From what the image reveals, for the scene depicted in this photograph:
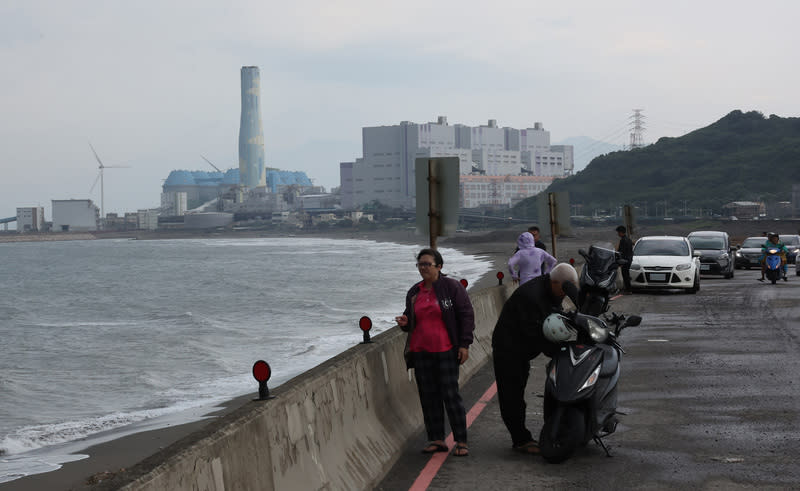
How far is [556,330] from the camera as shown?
24.3 feet

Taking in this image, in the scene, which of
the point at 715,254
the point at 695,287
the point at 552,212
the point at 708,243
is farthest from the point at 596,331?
the point at 708,243

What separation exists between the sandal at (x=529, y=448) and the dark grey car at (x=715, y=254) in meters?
26.0

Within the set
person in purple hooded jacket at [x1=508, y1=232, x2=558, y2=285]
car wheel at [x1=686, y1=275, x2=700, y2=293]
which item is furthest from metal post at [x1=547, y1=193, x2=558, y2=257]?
person in purple hooded jacket at [x1=508, y1=232, x2=558, y2=285]

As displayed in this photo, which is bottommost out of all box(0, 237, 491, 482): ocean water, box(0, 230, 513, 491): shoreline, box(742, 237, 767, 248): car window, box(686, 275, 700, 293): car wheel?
box(0, 237, 491, 482): ocean water

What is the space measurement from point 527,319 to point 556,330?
0.41m

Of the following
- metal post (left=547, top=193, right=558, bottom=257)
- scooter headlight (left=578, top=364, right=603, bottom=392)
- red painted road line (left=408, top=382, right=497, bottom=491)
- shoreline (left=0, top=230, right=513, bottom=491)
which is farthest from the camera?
metal post (left=547, top=193, right=558, bottom=257)

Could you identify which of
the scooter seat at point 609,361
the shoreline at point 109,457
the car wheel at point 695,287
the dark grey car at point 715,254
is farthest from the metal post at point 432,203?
the dark grey car at point 715,254

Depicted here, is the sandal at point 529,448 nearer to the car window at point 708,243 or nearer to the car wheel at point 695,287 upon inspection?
the car wheel at point 695,287

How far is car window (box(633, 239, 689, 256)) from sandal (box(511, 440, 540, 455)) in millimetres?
20289

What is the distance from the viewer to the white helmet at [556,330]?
7395mm

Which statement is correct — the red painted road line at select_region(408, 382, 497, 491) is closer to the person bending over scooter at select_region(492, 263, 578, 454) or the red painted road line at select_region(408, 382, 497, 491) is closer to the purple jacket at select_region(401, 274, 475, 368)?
the person bending over scooter at select_region(492, 263, 578, 454)

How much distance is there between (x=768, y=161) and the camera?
179 metres

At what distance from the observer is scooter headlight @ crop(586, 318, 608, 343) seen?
736cm

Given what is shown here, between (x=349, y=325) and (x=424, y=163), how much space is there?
68.8 ft
